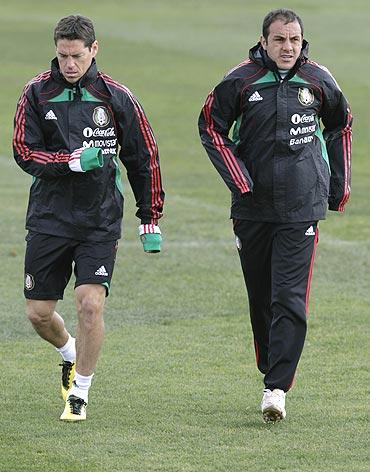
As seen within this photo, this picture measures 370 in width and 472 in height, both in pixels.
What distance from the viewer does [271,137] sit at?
821 cm

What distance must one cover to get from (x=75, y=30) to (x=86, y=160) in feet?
2.34

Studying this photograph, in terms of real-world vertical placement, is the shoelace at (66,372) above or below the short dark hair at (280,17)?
below

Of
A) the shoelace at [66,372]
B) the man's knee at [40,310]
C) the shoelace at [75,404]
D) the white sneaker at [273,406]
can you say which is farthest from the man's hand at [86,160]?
the white sneaker at [273,406]

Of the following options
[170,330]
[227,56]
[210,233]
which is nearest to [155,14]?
[227,56]

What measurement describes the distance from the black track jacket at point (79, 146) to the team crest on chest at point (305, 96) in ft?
2.80

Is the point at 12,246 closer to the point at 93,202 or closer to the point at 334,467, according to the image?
the point at 93,202

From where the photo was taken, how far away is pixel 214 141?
831 centimetres

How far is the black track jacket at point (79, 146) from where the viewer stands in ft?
27.0

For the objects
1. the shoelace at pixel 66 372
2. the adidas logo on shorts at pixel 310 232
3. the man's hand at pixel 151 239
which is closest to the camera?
the adidas logo on shorts at pixel 310 232

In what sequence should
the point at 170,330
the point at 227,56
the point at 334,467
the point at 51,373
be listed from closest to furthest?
1. the point at 334,467
2. the point at 51,373
3. the point at 170,330
4. the point at 227,56

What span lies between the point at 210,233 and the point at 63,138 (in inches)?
298

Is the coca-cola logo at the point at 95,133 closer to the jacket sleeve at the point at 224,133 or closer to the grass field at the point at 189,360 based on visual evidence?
the jacket sleeve at the point at 224,133

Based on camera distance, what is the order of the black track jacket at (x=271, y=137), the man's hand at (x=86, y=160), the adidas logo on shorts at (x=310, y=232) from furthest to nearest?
the adidas logo on shorts at (x=310, y=232) < the black track jacket at (x=271, y=137) < the man's hand at (x=86, y=160)

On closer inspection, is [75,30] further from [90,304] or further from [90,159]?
[90,304]
